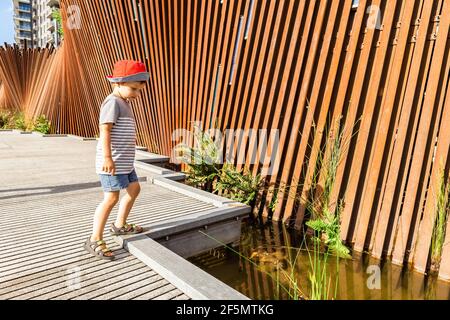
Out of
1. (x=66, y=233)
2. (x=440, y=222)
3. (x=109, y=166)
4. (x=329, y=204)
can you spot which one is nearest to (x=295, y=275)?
(x=329, y=204)

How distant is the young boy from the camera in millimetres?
2451

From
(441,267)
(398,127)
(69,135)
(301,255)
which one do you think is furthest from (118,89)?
(69,135)

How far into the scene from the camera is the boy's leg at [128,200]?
278cm

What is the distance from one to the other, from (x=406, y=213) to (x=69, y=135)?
10146mm

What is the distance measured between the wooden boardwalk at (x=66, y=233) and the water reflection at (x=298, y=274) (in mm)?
592

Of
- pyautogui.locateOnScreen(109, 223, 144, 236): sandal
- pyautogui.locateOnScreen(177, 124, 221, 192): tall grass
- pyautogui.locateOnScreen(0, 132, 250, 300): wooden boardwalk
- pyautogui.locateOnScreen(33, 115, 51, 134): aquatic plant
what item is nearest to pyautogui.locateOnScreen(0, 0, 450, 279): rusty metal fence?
pyautogui.locateOnScreen(177, 124, 221, 192): tall grass

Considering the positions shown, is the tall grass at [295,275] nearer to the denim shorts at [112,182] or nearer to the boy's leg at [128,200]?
the boy's leg at [128,200]

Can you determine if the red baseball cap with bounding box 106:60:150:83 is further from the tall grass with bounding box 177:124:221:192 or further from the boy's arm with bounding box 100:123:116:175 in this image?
the tall grass with bounding box 177:124:221:192

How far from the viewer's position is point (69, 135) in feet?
35.6

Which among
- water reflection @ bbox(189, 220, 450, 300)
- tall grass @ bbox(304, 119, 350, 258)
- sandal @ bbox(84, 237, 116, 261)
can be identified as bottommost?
water reflection @ bbox(189, 220, 450, 300)

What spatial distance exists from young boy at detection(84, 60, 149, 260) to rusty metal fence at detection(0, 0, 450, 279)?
226 cm

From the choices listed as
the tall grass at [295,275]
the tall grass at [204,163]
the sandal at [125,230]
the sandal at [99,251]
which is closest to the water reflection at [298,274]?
the tall grass at [295,275]

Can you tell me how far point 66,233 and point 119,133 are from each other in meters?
1.17

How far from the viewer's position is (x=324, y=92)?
409 centimetres
